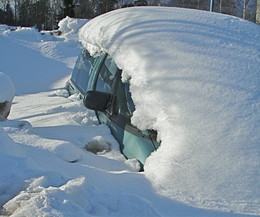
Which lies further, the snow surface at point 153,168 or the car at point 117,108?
the car at point 117,108

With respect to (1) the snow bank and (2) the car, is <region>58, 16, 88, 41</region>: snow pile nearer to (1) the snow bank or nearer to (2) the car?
(1) the snow bank

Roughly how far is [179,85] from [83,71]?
1.99 m

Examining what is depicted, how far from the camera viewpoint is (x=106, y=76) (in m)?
3.15

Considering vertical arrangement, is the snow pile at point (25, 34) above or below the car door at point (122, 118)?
below

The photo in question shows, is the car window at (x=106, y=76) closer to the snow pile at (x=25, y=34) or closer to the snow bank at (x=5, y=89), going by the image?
the snow bank at (x=5, y=89)

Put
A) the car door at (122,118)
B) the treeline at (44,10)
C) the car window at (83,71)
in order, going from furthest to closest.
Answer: the treeline at (44,10), the car window at (83,71), the car door at (122,118)

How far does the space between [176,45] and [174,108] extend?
0.61 m

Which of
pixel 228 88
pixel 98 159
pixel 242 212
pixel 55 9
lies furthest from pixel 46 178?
pixel 55 9

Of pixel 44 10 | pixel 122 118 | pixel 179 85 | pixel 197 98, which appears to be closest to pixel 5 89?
pixel 122 118

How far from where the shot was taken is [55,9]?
38.2 m

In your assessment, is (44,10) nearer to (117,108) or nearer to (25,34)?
(25,34)

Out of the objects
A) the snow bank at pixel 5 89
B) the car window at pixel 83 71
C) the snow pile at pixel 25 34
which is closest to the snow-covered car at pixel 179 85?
the car window at pixel 83 71

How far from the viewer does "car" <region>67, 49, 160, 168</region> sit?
249 cm

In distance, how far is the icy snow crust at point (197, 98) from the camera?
1.99 meters
